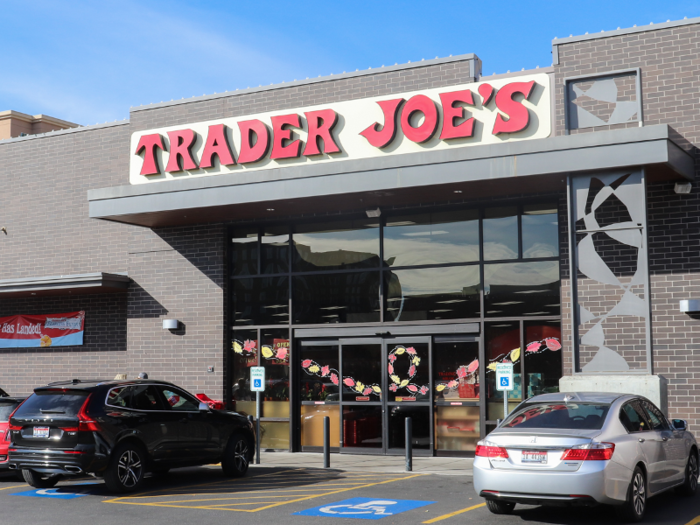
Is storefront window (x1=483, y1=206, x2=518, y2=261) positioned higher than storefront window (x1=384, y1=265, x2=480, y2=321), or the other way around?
storefront window (x1=483, y1=206, x2=518, y2=261)

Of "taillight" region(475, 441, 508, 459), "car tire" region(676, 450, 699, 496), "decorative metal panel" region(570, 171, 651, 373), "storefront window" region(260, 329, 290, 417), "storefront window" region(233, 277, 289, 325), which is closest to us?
"taillight" region(475, 441, 508, 459)

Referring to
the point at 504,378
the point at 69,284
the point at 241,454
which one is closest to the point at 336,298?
the point at 504,378

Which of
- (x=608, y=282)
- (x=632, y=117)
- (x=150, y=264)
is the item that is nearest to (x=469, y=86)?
(x=632, y=117)

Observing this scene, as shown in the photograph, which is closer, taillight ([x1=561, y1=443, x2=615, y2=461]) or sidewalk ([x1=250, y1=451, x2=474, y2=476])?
taillight ([x1=561, y1=443, x2=615, y2=461])

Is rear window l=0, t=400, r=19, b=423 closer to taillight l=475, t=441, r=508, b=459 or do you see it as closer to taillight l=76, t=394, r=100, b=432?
taillight l=76, t=394, r=100, b=432

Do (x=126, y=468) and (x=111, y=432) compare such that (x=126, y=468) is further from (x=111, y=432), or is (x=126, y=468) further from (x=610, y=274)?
(x=610, y=274)

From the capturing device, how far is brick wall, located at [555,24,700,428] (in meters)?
14.4

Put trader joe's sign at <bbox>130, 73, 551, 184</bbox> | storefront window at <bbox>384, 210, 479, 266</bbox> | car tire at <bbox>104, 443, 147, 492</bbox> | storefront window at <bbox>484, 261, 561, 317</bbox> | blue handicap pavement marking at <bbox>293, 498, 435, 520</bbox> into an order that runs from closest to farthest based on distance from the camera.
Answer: blue handicap pavement marking at <bbox>293, 498, 435, 520</bbox> < car tire at <bbox>104, 443, 147, 492</bbox> < trader joe's sign at <bbox>130, 73, 551, 184</bbox> < storefront window at <bbox>484, 261, 561, 317</bbox> < storefront window at <bbox>384, 210, 479, 266</bbox>

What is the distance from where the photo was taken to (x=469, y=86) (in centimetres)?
1578

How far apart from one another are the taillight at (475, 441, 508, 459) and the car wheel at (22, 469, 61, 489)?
686 cm

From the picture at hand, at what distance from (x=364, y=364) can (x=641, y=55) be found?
7948 millimetres

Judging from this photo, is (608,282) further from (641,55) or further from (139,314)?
(139,314)

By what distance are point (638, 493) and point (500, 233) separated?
7964 mm

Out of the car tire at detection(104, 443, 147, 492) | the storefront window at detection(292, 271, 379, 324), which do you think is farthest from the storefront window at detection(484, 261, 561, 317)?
the car tire at detection(104, 443, 147, 492)
